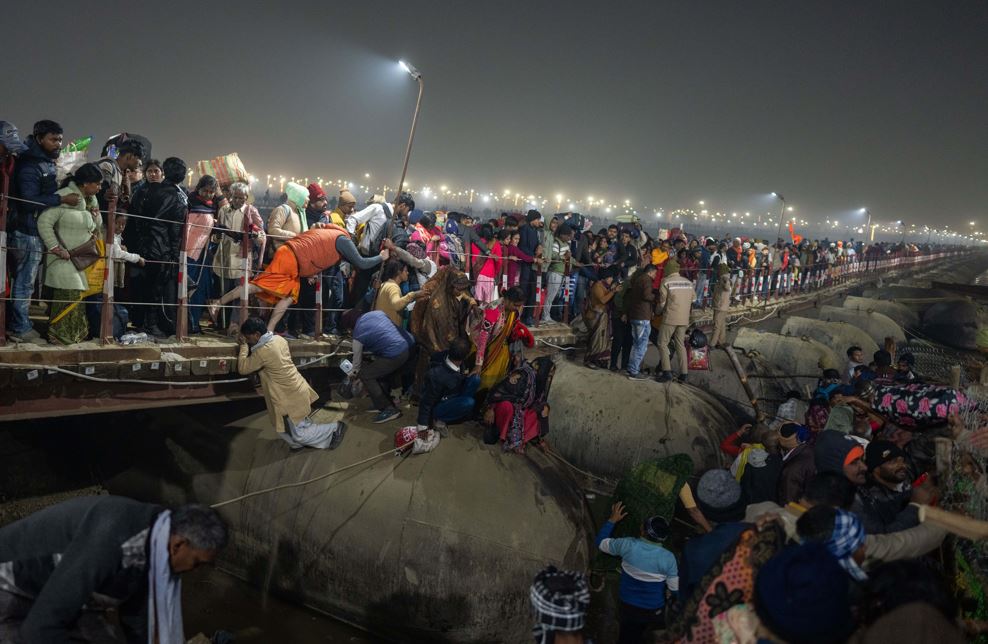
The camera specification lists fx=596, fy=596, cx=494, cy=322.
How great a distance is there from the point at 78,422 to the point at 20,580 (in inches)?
236

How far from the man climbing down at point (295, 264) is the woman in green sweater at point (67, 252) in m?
1.43

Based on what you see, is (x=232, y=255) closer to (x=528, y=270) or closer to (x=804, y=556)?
(x=528, y=270)

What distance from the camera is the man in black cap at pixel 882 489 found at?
4.79 m

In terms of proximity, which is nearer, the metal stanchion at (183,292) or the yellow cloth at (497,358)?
the metal stanchion at (183,292)

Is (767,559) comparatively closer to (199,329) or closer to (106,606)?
(106,606)

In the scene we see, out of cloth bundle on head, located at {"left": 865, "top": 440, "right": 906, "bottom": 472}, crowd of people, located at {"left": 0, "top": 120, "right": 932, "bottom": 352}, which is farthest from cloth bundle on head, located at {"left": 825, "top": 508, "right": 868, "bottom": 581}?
crowd of people, located at {"left": 0, "top": 120, "right": 932, "bottom": 352}

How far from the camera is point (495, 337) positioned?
780 centimetres

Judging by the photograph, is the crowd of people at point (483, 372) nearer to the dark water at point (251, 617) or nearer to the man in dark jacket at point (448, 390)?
the man in dark jacket at point (448, 390)

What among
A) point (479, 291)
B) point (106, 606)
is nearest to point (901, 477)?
point (106, 606)

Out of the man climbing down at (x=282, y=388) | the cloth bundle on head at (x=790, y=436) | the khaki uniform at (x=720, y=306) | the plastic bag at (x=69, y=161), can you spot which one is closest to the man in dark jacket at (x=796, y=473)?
the cloth bundle on head at (x=790, y=436)

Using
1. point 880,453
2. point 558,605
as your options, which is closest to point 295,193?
point 558,605

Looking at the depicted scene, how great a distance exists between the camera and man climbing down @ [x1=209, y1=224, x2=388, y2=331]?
7.43m

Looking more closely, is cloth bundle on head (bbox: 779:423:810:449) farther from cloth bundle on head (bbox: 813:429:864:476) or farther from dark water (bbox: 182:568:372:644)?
dark water (bbox: 182:568:372:644)

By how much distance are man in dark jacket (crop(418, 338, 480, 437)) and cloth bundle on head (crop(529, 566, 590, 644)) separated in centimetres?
362
